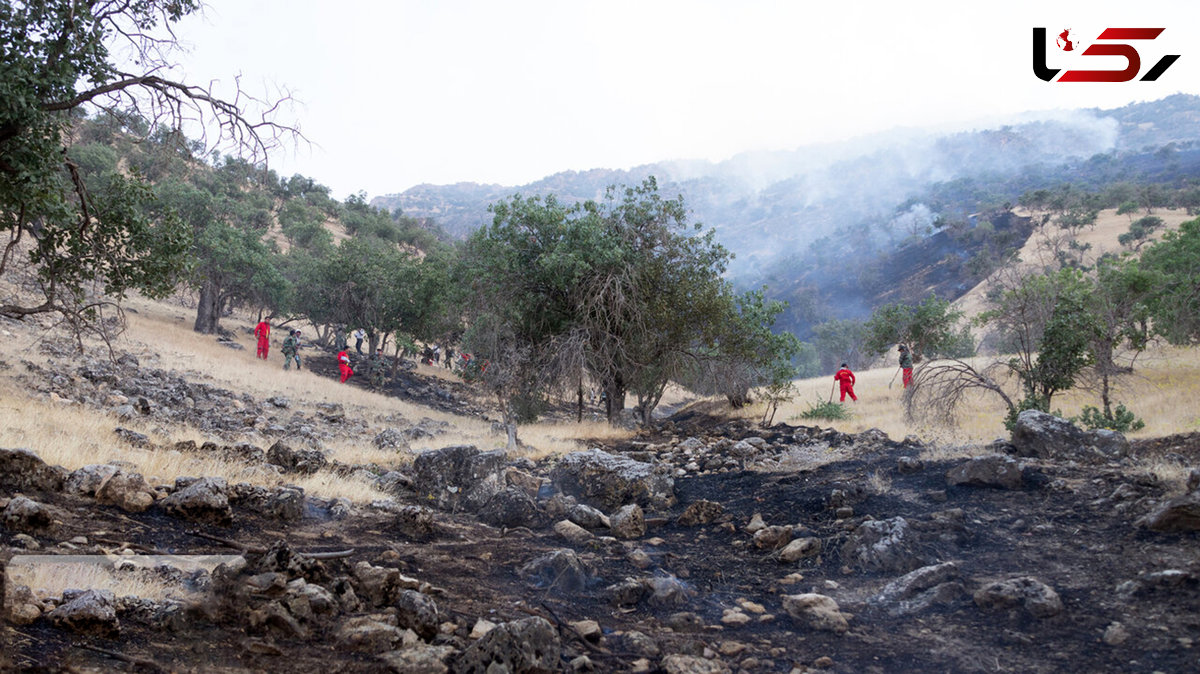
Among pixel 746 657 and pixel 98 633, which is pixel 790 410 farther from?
pixel 98 633

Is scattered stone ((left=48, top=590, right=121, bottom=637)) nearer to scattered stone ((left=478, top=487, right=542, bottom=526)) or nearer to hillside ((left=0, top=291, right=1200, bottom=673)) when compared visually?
hillside ((left=0, top=291, right=1200, bottom=673))

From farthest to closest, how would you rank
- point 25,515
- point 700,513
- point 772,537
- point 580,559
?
point 700,513 → point 772,537 → point 580,559 → point 25,515

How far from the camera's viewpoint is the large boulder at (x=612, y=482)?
348 inches

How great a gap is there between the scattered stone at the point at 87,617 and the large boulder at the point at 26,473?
109 inches

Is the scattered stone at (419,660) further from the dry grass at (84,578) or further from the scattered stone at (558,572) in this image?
the scattered stone at (558,572)

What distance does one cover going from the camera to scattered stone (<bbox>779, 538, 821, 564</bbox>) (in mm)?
6227

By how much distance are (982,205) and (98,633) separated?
130 meters

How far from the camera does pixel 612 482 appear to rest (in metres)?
9.02

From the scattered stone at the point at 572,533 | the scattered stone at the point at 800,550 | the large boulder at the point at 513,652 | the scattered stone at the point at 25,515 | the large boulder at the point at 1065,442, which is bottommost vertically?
the scattered stone at the point at 572,533

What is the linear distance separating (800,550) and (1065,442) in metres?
4.26

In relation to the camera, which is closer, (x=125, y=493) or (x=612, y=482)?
(x=125, y=493)

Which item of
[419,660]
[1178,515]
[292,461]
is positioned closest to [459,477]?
[292,461]

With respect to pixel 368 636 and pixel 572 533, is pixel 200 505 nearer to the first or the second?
pixel 368 636

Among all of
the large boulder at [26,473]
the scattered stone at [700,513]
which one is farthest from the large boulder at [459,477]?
the large boulder at [26,473]
